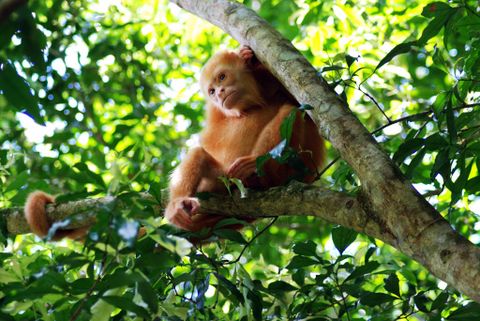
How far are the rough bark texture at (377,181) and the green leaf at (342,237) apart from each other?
55 cm

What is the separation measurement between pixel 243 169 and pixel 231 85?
136cm

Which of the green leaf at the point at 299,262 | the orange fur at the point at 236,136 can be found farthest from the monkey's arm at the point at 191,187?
the green leaf at the point at 299,262

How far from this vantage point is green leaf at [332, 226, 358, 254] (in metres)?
3.50

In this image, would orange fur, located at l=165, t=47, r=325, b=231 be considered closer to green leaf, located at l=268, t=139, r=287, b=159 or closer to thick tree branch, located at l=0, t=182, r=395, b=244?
thick tree branch, located at l=0, t=182, r=395, b=244

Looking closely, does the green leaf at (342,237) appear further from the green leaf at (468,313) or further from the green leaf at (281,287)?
the green leaf at (468,313)

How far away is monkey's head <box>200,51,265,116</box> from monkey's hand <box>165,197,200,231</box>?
1.32 m

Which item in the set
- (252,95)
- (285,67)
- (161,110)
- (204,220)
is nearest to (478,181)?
(285,67)

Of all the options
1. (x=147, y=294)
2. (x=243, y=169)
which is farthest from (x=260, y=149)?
(x=147, y=294)

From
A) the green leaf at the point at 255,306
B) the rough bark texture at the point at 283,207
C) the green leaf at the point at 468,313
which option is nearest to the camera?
the rough bark texture at the point at 283,207

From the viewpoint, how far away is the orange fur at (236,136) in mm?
4270

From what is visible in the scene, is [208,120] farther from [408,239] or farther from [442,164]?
[408,239]

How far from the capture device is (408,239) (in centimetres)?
260

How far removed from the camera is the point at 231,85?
5422 mm

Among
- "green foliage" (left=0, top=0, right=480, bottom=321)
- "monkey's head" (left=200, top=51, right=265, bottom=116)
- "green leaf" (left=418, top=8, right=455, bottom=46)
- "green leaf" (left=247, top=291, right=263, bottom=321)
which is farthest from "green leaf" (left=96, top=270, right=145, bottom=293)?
"monkey's head" (left=200, top=51, right=265, bottom=116)
